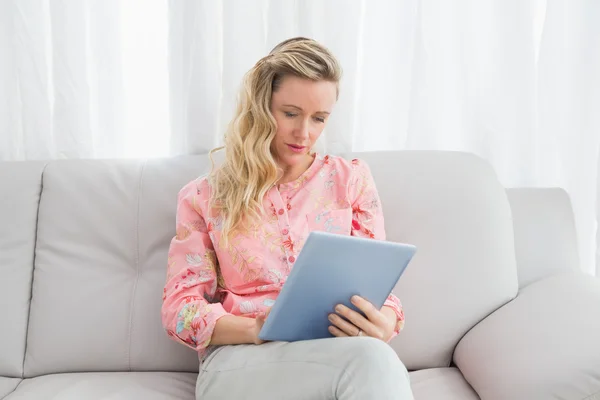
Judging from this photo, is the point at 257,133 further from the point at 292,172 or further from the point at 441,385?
the point at 441,385

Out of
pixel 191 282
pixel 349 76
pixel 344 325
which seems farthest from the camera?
pixel 349 76

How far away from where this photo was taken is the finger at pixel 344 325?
119 cm

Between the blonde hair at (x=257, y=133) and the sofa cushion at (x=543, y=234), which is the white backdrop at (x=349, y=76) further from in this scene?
the blonde hair at (x=257, y=133)

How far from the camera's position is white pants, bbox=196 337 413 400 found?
1.02m

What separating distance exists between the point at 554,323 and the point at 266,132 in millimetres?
714

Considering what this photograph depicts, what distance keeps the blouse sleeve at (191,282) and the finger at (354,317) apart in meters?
0.27

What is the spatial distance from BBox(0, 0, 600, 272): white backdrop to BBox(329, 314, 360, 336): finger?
2.46 ft

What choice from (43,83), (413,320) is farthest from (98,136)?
(413,320)

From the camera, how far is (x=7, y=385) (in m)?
1.48

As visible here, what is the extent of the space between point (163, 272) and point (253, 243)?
1.06 feet

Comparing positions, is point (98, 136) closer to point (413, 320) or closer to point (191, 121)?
point (191, 121)

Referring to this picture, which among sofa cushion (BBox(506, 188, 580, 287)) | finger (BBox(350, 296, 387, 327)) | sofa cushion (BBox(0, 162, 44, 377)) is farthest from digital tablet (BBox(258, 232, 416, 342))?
sofa cushion (BBox(0, 162, 44, 377))

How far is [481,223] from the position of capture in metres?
1.59

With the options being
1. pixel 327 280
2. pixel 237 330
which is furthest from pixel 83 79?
pixel 327 280
